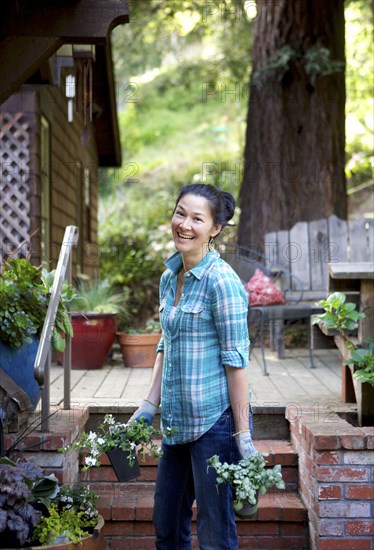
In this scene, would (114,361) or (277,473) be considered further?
(114,361)

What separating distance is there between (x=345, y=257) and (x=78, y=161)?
12.1 ft

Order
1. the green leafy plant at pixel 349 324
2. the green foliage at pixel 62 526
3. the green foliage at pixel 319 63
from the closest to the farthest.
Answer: the green foliage at pixel 62 526, the green leafy plant at pixel 349 324, the green foliage at pixel 319 63

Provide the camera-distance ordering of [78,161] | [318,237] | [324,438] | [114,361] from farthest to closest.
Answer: [78,161] < [318,237] < [114,361] < [324,438]

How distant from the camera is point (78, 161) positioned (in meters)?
9.51

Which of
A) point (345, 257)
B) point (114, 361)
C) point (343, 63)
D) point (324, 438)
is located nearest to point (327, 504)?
point (324, 438)

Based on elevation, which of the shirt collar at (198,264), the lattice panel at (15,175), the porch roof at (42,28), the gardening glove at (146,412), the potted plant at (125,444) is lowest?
the potted plant at (125,444)

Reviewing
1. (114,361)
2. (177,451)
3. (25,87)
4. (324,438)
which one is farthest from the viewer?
(114,361)

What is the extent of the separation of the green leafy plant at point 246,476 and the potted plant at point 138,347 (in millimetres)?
3886

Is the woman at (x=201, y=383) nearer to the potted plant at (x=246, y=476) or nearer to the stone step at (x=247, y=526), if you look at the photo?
the potted plant at (x=246, y=476)

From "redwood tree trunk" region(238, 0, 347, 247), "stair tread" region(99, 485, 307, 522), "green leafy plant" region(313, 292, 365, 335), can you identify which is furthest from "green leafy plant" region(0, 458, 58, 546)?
"redwood tree trunk" region(238, 0, 347, 247)

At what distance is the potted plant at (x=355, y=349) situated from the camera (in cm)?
397

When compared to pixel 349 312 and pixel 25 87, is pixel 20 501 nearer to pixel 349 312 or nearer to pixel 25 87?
pixel 349 312

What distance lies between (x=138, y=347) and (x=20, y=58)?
301 centimetres

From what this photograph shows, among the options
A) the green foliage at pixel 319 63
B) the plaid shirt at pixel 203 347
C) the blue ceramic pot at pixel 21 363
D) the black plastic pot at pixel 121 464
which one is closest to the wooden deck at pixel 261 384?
the blue ceramic pot at pixel 21 363
